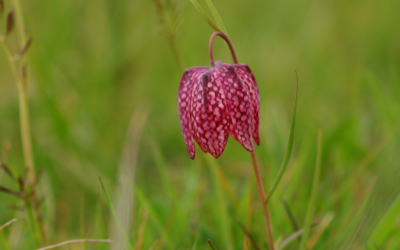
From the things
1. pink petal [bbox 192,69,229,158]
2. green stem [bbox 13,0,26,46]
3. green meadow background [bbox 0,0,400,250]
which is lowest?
green meadow background [bbox 0,0,400,250]

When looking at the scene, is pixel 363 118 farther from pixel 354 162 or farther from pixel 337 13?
pixel 337 13

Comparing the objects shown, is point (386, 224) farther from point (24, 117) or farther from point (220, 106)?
point (24, 117)

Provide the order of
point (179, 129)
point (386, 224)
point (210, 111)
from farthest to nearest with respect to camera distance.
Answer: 1. point (179, 129)
2. point (386, 224)
3. point (210, 111)

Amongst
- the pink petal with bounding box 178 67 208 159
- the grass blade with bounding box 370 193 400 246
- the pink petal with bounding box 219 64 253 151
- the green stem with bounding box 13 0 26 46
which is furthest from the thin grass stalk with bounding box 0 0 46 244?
the grass blade with bounding box 370 193 400 246

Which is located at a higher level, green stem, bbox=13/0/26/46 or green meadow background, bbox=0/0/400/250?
green stem, bbox=13/0/26/46

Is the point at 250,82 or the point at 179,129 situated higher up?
the point at 250,82

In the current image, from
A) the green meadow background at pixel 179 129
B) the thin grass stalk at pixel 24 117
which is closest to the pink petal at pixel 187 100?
the green meadow background at pixel 179 129

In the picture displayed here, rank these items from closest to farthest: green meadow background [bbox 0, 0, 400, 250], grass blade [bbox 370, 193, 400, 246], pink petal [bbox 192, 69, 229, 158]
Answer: pink petal [bbox 192, 69, 229, 158]
grass blade [bbox 370, 193, 400, 246]
green meadow background [bbox 0, 0, 400, 250]

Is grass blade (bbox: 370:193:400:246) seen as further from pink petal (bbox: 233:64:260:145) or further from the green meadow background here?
pink petal (bbox: 233:64:260:145)

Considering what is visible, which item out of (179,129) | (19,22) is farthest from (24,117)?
(179,129)
